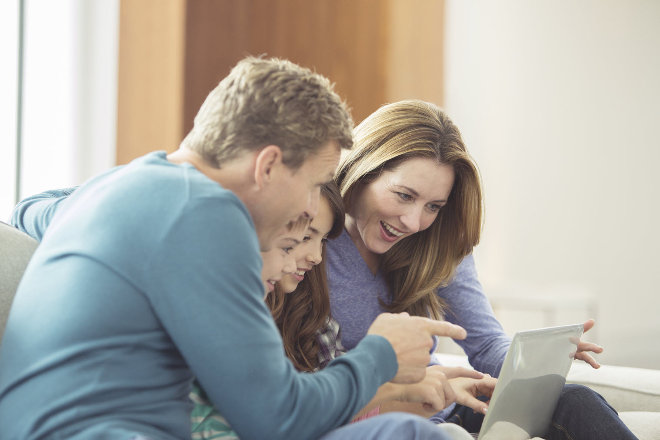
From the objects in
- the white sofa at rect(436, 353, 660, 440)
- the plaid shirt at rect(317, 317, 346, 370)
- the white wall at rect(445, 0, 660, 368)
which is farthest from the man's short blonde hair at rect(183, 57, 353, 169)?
the white wall at rect(445, 0, 660, 368)

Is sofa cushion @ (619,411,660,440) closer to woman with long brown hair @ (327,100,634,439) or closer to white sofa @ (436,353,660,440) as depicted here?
white sofa @ (436,353,660,440)

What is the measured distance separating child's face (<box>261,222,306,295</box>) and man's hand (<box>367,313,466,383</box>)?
0.22 m

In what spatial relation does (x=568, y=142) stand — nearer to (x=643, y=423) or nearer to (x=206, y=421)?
(x=643, y=423)

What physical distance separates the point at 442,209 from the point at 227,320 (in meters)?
1.08

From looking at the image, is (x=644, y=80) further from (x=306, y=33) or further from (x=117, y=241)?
(x=117, y=241)

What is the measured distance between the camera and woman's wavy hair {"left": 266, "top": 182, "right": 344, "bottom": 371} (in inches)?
60.3

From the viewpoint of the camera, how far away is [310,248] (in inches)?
58.2

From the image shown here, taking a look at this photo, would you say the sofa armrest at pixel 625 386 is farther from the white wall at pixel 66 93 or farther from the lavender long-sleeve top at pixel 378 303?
the white wall at pixel 66 93

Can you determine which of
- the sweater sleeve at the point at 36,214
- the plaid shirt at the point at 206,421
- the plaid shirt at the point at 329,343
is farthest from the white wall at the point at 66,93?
the plaid shirt at the point at 206,421

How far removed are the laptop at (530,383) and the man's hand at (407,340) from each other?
0.23 meters

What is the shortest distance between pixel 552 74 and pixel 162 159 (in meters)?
3.07

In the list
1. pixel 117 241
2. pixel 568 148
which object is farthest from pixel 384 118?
pixel 568 148

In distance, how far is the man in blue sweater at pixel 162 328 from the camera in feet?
2.76

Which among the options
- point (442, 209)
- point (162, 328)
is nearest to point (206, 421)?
point (162, 328)
